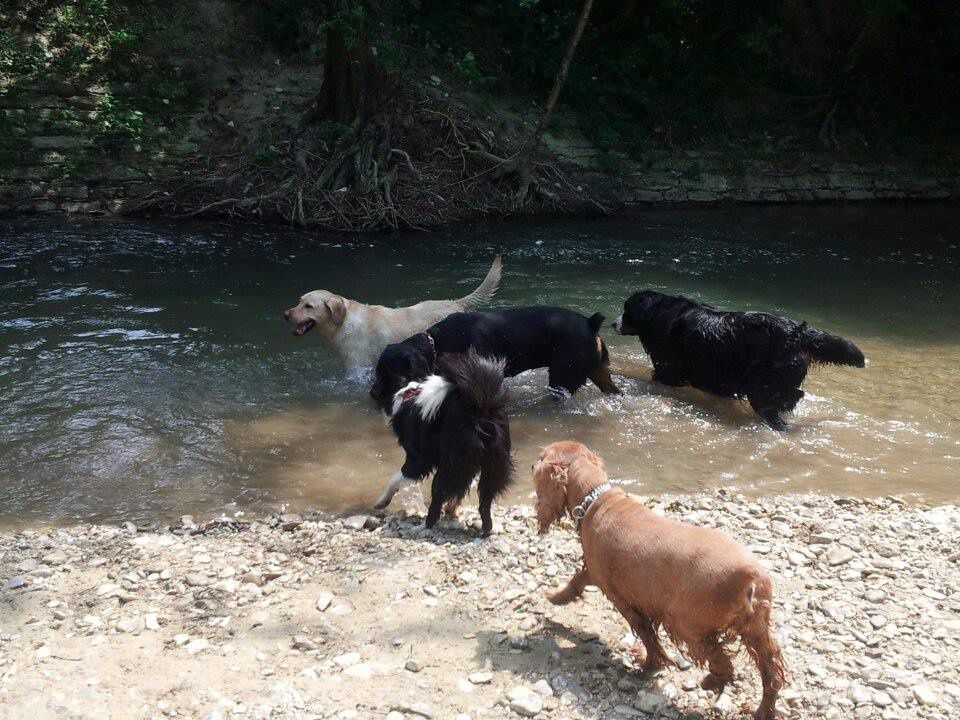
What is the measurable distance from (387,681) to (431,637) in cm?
43

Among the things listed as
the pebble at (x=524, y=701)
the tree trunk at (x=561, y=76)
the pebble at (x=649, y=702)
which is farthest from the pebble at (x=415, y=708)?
the tree trunk at (x=561, y=76)

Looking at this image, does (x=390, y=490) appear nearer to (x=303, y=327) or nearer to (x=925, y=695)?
(x=303, y=327)

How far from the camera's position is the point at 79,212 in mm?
14445

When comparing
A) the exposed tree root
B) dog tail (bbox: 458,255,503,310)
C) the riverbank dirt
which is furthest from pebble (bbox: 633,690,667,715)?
the exposed tree root

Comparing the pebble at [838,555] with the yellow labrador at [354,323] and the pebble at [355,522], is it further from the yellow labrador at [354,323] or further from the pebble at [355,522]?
the yellow labrador at [354,323]

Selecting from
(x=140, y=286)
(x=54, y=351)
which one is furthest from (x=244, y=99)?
(x=54, y=351)

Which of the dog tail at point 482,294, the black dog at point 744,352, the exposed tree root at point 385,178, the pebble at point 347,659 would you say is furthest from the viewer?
the exposed tree root at point 385,178

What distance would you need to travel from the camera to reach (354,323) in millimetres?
8352

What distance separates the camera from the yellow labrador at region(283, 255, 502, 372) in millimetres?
8148

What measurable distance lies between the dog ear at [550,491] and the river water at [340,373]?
2.28 meters

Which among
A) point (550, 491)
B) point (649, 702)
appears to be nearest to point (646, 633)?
point (649, 702)

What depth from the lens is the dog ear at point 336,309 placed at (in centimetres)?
817

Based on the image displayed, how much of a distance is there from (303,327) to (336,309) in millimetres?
383

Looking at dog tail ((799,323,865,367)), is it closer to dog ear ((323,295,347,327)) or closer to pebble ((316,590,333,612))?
dog ear ((323,295,347,327))
